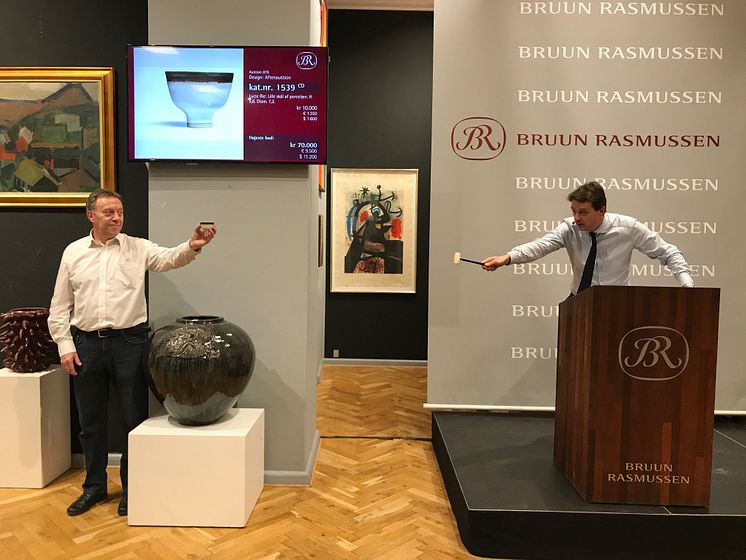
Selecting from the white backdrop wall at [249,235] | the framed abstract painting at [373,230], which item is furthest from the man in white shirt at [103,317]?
the framed abstract painting at [373,230]

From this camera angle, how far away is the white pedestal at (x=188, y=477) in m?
2.74

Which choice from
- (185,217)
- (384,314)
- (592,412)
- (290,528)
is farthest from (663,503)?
(384,314)

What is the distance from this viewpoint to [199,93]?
10.1 ft

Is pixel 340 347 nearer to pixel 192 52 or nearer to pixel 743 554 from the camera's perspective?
pixel 192 52

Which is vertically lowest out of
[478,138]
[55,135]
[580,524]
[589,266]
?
[580,524]

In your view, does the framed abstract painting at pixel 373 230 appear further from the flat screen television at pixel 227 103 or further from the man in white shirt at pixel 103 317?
the man in white shirt at pixel 103 317

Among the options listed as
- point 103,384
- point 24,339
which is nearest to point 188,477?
point 103,384

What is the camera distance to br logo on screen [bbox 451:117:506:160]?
12.8ft

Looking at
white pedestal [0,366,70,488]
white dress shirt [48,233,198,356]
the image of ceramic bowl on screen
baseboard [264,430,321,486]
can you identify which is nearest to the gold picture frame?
the image of ceramic bowl on screen

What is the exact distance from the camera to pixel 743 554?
2.43 metres

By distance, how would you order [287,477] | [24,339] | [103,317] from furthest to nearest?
[287,477] → [24,339] → [103,317]

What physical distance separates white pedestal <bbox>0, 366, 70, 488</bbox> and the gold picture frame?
1.06 meters

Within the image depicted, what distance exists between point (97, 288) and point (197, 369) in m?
0.66

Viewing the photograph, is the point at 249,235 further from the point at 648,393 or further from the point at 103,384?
the point at 648,393
